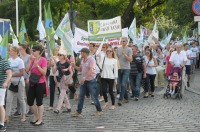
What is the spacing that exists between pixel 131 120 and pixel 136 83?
12.1 ft

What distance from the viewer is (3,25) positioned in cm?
1816

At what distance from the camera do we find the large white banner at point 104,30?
1311 cm

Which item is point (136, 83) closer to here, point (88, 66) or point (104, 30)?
point (104, 30)

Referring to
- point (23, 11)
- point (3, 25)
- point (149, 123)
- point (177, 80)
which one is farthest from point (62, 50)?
point (23, 11)

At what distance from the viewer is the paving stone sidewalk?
352 inches

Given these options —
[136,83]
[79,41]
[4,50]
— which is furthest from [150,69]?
[4,50]

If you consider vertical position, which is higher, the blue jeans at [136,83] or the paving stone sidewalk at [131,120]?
the blue jeans at [136,83]

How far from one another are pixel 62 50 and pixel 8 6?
45.2m

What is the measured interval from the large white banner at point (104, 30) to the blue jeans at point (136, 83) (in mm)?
1340

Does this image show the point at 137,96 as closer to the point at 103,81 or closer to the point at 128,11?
the point at 103,81

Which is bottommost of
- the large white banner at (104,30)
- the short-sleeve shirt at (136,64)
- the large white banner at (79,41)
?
the short-sleeve shirt at (136,64)

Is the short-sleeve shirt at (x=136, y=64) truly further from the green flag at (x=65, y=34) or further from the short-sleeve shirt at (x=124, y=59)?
the green flag at (x=65, y=34)

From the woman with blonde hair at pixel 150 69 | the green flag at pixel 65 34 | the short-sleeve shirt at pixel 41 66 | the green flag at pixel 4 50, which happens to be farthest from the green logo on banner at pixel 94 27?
the green flag at pixel 4 50

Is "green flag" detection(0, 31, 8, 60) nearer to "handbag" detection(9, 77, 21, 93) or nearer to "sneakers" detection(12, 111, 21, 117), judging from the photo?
"handbag" detection(9, 77, 21, 93)
